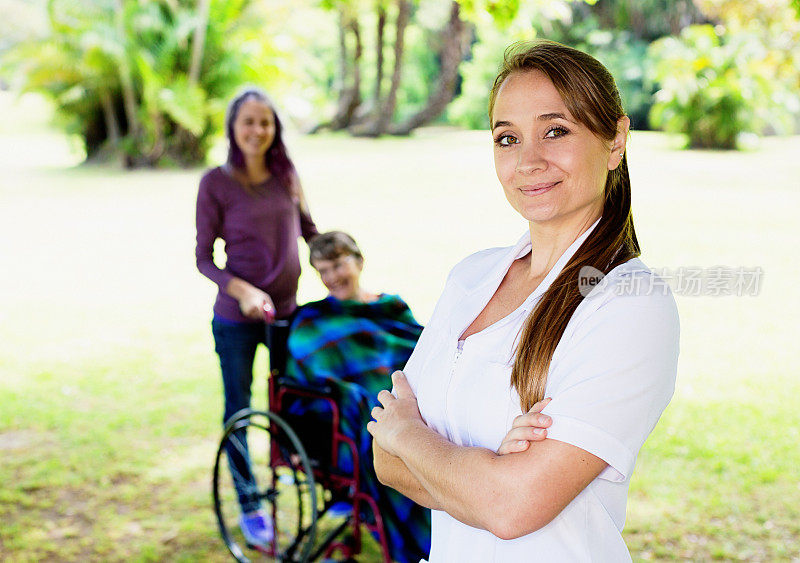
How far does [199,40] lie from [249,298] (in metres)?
13.4

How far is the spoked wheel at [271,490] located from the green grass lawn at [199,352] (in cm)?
15

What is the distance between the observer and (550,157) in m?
1.33

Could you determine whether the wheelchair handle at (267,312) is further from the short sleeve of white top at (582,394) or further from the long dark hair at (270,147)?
the short sleeve of white top at (582,394)

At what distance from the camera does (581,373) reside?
3.91ft

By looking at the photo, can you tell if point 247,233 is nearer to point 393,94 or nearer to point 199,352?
point 199,352

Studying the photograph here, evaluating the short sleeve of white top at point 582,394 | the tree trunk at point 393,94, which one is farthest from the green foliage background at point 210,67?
the short sleeve of white top at point 582,394

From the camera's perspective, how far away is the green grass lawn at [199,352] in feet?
12.1

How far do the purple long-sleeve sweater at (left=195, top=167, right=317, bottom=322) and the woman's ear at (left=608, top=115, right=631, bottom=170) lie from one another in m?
2.10

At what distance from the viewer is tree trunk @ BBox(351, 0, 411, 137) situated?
65.6 ft

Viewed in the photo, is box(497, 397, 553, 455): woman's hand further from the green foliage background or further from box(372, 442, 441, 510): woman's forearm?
the green foliage background

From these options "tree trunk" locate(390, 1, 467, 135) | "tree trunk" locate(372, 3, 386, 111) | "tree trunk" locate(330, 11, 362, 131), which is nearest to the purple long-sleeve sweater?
"tree trunk" locate(372, 3, 386, 111)

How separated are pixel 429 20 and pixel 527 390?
28.5m

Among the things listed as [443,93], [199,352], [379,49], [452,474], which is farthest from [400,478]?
[443,93]

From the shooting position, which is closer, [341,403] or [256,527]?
[341,403]
